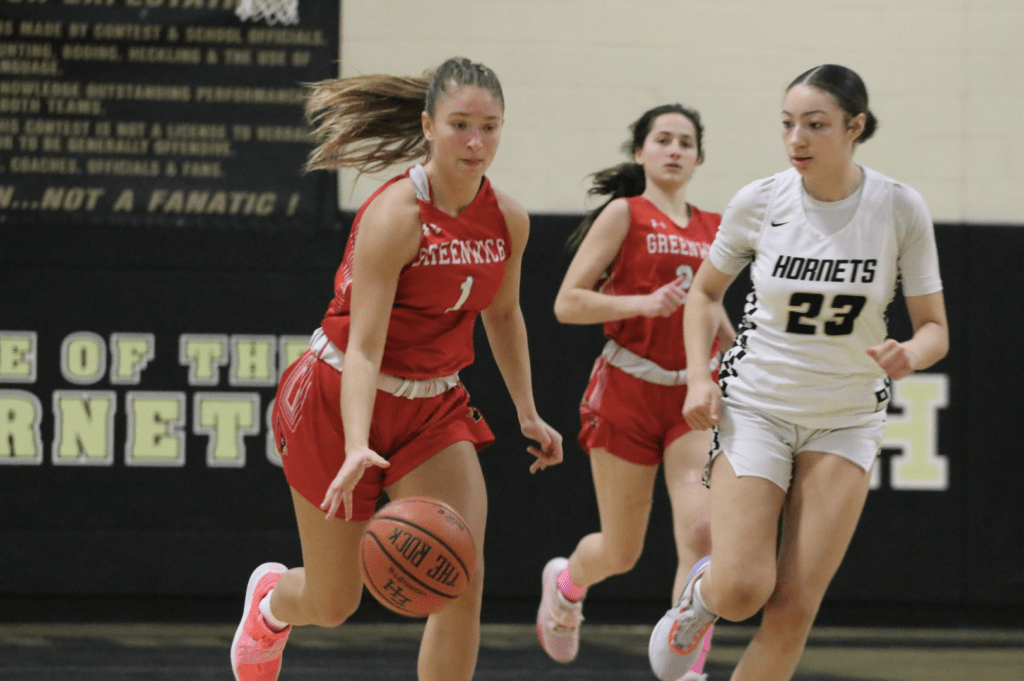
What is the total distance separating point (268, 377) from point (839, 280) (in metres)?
3.10

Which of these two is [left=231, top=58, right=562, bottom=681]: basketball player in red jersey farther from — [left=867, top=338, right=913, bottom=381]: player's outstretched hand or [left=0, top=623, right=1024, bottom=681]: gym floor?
[left=0, top=623, right=1024, bottom=681]: gym floor

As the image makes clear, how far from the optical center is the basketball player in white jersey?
2900 millimetres

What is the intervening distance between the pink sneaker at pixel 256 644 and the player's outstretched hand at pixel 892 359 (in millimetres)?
1760

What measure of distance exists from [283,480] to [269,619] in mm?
2032

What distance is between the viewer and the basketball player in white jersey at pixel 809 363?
2.90 metres

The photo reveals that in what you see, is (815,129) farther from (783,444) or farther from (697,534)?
(697,534)

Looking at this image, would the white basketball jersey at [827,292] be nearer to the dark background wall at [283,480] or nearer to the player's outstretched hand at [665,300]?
the player's outstretched hand at [665,300]

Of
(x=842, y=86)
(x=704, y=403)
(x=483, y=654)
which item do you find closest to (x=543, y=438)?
(x=704, y=403)

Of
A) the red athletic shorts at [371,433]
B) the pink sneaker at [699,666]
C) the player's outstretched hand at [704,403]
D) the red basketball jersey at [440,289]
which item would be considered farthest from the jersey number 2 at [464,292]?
the pink sneaker at [699,666]

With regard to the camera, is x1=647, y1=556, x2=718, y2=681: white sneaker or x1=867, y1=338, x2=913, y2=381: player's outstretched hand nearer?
x1=867, y1=338, x2=913, y2=381: player's outstretched hand

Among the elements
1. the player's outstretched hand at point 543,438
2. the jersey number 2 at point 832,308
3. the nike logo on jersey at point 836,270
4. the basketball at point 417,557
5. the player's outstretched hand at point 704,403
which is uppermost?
the nike logo on jersey at point 836,270

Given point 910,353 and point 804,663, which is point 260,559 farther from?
point 910,353

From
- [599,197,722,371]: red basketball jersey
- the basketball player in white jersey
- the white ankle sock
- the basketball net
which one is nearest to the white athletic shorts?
the basketball player in white jersey

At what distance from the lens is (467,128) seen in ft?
9.21
